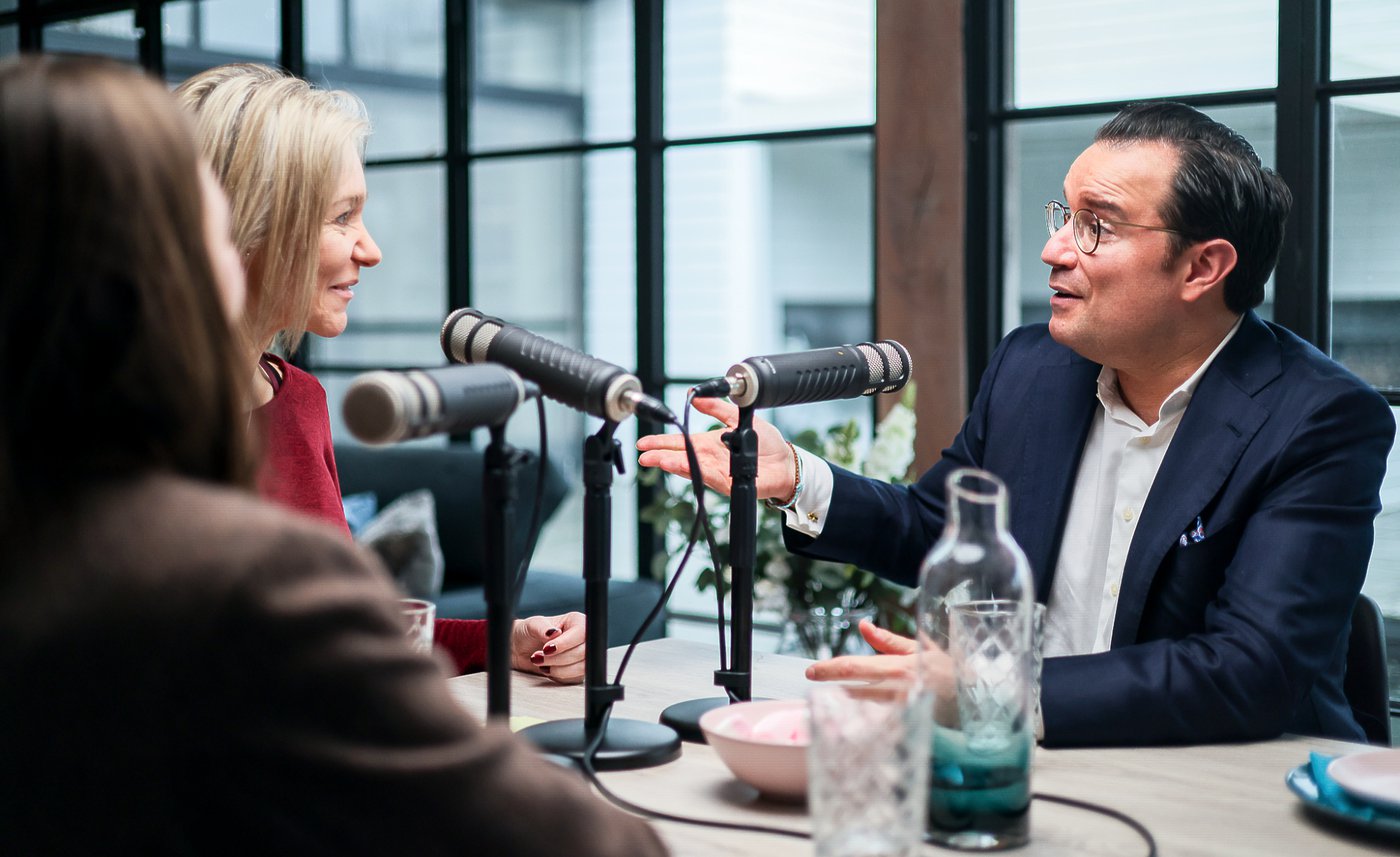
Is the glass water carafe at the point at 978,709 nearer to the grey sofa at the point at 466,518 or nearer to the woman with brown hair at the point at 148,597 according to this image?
the woman with brown hair at the point at 148,597

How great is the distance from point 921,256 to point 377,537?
5.30 feet

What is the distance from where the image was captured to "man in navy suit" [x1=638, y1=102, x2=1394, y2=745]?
4.77ft

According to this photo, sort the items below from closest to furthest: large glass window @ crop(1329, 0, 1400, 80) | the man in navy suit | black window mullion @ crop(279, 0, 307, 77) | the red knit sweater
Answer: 1. the man in navy suit
2. the red knit sweater
3. large glass window @ crop(1329, 0, 1400, 80)
4. black window mullion @ crop(279, 0, 307, 77)

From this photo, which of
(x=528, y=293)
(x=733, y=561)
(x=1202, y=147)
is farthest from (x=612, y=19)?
(x=733, y=561)

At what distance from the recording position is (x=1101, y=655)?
137cm

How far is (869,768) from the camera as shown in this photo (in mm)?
865

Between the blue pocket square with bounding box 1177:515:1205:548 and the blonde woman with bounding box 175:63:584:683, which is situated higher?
the blonde woman with bounding box 175:63:584:683

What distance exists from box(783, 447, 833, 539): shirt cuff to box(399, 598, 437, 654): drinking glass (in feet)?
2.34

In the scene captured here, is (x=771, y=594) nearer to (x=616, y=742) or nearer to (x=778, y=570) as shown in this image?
(x=778, y=570)

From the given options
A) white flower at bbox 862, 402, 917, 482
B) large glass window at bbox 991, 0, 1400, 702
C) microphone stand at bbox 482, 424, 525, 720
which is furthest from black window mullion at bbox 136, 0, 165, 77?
microphone stand at bbox 482, 424, 525, 720

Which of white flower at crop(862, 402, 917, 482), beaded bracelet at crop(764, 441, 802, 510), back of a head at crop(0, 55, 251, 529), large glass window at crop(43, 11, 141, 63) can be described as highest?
large glass window at crop(43, 11, 141, 63)

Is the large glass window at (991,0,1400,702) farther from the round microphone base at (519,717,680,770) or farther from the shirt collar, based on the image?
the round microphone base at (519,717,680,770)

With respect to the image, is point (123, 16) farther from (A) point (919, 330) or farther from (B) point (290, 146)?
(B) point (290, 146)

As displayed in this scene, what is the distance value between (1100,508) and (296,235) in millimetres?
1123
